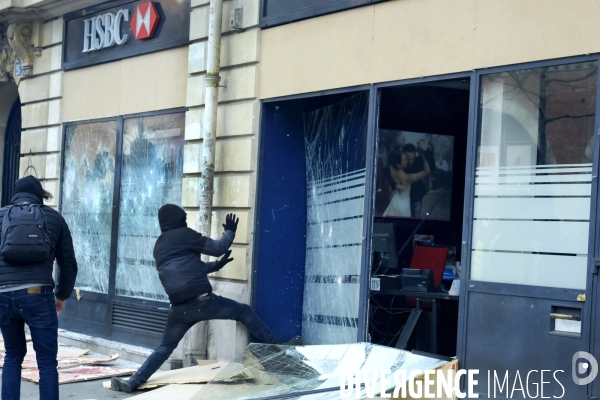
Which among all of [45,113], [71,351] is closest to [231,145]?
[71,351]

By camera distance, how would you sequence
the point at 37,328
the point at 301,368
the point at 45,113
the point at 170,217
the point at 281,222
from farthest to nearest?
the point at 45,113
the point at 281,222
the point at 170,217
the point at 37,328
the point at 301,368

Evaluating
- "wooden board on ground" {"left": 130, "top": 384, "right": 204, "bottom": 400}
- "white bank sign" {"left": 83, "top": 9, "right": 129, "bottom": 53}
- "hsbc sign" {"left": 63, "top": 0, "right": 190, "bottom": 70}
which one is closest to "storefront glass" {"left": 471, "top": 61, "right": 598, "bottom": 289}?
"wooden board on ground" {"left": 130, "top": 384, "right": 204, "bottom": 400}

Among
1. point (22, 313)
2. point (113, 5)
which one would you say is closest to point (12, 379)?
point (22, 313)

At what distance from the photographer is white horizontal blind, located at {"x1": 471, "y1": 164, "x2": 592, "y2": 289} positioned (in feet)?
19.5

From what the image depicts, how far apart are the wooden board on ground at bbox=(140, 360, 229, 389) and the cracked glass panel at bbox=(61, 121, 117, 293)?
2935mm

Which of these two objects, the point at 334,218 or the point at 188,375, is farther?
the point at 334,218

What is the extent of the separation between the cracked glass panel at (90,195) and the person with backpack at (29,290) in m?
4.41

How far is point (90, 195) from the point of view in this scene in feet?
37.0

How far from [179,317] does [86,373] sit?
178 cm

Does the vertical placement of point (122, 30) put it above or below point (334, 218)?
above

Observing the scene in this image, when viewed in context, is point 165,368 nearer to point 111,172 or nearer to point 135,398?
point 135,398

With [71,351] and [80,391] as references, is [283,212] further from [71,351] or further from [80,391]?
[71,351]

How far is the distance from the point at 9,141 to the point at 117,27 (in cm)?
494

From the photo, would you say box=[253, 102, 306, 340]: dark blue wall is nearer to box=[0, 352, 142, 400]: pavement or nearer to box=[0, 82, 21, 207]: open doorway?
box=[0, 352, 142, 400]: pavement
